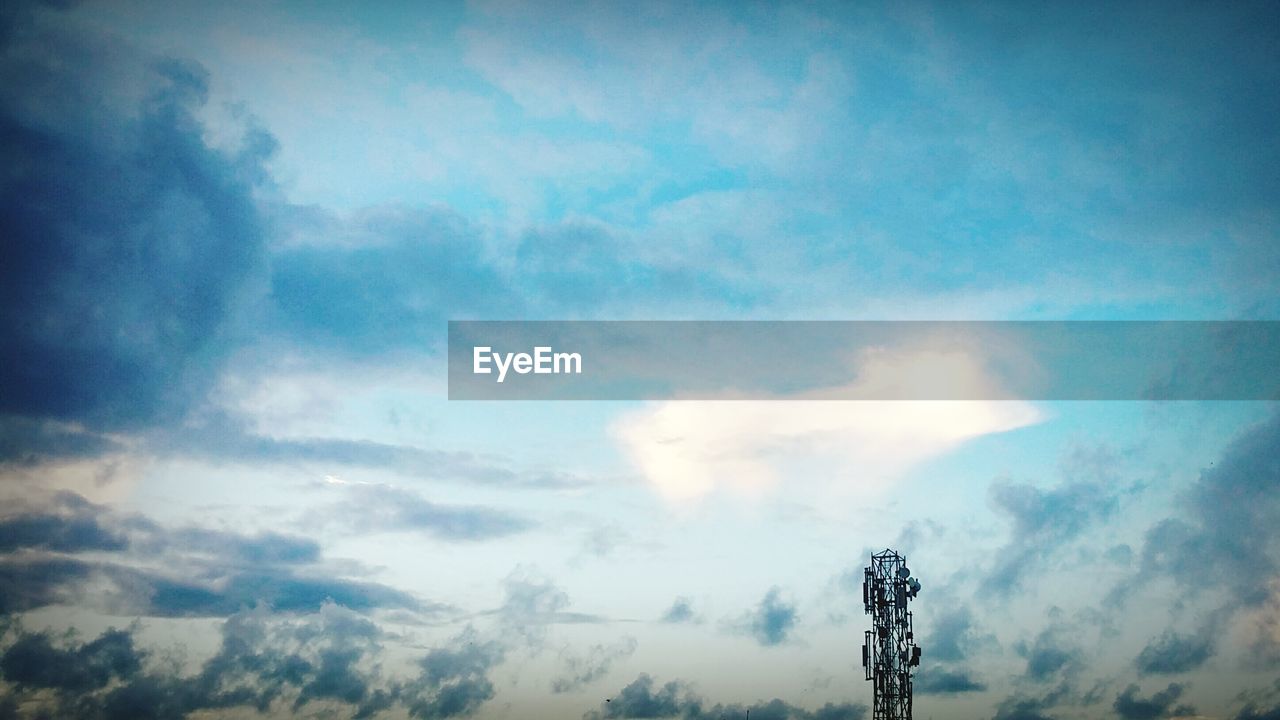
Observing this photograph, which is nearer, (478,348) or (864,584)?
(478,348)

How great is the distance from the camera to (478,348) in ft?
160

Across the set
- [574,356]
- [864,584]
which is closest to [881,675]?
[864,584]

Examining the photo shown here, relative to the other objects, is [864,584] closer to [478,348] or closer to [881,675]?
[881,675]

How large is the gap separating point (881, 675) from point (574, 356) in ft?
134

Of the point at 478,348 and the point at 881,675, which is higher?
the point at 478,348

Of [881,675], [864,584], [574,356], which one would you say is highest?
[574,356]

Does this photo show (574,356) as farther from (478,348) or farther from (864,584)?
(864,584)

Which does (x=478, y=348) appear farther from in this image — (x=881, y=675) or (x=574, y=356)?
(x=881, y=675)

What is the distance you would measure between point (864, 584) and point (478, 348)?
41110 mm

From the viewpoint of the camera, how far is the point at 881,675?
7331cm

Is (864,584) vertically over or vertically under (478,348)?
under

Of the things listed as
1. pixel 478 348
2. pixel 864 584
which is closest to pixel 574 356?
pixel 478 348

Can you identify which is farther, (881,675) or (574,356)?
(881,675)

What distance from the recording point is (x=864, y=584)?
75000mm
